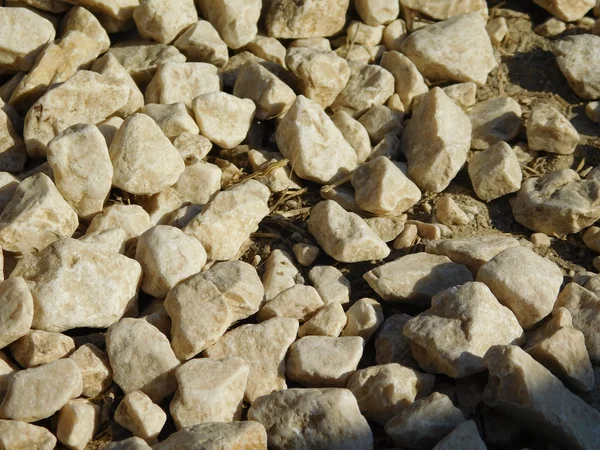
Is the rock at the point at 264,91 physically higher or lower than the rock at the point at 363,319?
higher

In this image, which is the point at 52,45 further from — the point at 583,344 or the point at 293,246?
the point at 583,344

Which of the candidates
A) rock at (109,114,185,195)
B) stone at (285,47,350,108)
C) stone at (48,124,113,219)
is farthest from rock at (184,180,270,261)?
stone at (285,47,350,108)

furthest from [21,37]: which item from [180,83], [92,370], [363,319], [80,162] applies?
[363,319]

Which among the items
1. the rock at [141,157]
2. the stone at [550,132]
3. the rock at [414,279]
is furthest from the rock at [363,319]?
the stone at [550,132]

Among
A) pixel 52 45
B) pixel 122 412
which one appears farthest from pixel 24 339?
pixel 52 45

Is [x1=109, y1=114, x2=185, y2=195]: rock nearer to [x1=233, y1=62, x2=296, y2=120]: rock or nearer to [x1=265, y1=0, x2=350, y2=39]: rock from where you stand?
[x1=233, y1=62, x2=296, y2=120]: rock

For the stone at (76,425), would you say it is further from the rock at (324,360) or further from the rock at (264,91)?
the rock at (264,91)
